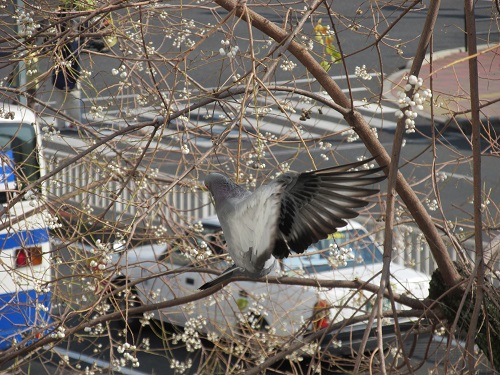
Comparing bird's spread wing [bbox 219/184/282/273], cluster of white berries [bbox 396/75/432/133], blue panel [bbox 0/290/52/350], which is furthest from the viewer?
blue panel [bbox 0/290/52/350]

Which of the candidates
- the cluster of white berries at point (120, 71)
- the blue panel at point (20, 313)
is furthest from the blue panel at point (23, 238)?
the cluster of white berries at point (120, 71)

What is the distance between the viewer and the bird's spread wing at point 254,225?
2367mm

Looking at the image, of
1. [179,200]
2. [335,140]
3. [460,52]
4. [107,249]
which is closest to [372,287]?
[107,249]

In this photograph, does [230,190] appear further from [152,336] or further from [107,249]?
[152,336]

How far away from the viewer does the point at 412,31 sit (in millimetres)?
17344

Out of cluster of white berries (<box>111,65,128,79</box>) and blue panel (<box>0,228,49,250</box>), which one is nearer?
blue panel (<box>0,228,49,250</box>)

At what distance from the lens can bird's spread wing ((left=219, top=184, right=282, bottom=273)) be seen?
2.37 m

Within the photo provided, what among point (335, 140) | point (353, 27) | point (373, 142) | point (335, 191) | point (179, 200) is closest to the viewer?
point (335, 191)

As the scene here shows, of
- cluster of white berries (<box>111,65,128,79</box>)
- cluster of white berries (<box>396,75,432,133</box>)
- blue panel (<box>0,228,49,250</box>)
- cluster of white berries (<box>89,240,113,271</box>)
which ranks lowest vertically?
blue panel (<box>0,228,49,250</box>)

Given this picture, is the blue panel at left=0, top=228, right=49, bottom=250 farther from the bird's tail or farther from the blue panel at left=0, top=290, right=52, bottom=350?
the bird's tail

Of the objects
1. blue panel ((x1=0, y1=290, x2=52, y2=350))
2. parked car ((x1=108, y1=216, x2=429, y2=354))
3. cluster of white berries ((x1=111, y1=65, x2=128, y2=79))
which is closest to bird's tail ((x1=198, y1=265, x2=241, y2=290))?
parked car ((x1=108, y1=216, x2=429, y2=354))

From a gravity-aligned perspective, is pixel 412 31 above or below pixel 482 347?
above

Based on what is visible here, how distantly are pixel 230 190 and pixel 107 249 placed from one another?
482mm

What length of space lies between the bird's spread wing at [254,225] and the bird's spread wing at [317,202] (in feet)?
0.26
